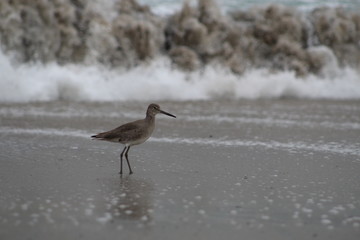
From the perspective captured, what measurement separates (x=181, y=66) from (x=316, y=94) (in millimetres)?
3393

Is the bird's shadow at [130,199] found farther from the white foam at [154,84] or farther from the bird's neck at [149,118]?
the white foam at [154,84]

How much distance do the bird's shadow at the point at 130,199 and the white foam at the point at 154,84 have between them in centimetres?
693

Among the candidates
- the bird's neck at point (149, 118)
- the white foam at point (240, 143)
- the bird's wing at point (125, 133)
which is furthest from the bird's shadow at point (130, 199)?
the white foam at point (240, 143)

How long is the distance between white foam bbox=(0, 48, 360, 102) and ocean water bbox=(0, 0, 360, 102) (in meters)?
0.02

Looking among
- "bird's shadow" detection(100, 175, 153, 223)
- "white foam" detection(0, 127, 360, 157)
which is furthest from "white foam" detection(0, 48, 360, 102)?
"bird's shadow" detection(100, 175, 153, 223)

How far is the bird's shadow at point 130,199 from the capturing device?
4363mm

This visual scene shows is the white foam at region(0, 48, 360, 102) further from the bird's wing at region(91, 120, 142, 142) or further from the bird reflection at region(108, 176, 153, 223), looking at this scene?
the bird reflection at region(108, 176, 153, 223)

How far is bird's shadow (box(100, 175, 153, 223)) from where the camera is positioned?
436 cm

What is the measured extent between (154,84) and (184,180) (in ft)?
28.5

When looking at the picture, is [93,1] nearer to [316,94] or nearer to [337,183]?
[316,94]

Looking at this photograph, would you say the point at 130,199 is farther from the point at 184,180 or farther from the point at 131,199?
the point at 184,180

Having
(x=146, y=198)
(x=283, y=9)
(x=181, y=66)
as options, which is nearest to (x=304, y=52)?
(x=283, y=9)

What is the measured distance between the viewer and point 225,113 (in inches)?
434

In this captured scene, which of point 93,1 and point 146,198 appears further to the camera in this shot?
point 93,1
